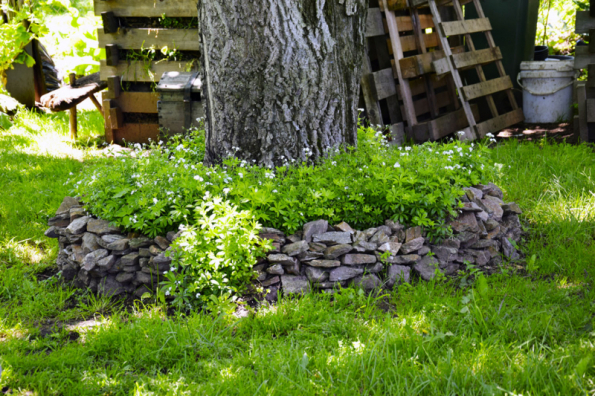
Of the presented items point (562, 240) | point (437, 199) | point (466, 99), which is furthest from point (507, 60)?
point (437, 199)

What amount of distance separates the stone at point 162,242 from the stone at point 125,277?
0.28 metres

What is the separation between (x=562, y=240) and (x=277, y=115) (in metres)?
2.35

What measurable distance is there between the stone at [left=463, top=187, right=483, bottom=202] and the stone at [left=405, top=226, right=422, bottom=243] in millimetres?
603

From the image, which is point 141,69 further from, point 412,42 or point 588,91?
point 588,91

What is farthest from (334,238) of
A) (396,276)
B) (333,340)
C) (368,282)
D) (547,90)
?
(547,90)

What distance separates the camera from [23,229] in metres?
4.16

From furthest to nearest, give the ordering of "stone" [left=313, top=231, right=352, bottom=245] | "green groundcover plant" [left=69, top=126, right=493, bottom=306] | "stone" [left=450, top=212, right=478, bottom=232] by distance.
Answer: "stone" [left=450, top=212, right=478, bottom=232]
"stone" [left=313, top=231, right=352, bottom=245]
"green groundcover plant" [left=69, top=126, right=493, bottom=306]

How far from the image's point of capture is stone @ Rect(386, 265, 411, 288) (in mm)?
3135

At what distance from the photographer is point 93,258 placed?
3.18 m

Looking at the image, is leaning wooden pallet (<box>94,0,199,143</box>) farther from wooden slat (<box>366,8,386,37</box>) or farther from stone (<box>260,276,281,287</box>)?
stone (<box>260,276,281,287</box>)

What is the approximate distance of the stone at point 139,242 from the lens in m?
3.19

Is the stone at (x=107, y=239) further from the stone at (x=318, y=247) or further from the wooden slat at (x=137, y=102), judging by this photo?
the wooden slat at (x=137, y=102)

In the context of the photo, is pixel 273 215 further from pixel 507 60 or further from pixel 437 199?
pixel 507 60

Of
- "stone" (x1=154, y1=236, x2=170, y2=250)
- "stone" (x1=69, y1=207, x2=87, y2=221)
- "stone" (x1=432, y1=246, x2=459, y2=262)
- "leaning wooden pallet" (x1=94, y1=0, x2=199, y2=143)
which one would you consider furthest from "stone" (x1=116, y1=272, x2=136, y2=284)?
"leaning wooden pallet" (x1=94, y1=0, x2=199, y2=143)
